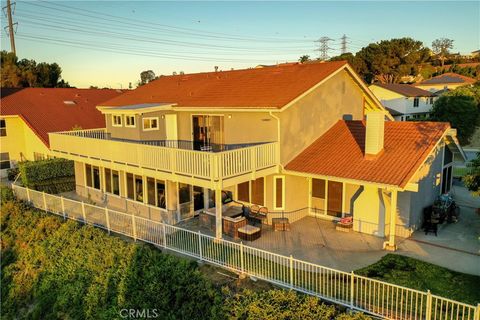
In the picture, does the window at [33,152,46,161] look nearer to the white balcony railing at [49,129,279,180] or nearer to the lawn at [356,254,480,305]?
the white balcony railing at [49,129,279,180]

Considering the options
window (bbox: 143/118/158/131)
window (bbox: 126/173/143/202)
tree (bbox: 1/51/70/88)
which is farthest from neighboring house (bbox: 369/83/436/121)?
tree (bbox: 1/51/70/88)

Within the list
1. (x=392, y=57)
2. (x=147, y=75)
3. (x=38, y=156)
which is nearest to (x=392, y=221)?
(x=38, y=156)

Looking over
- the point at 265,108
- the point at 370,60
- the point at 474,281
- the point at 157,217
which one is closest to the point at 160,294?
the point at 157,217

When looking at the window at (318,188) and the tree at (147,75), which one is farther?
the tree at (147,75)

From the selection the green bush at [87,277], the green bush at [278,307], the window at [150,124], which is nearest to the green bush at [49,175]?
the green bush at [87,277]

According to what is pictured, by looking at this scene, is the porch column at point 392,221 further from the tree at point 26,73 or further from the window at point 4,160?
the tree at point 26,73

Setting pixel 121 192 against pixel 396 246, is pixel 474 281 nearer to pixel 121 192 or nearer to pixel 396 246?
pixel 396 246

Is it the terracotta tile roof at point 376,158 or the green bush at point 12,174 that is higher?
the terracotta tile roof at point 376,158
